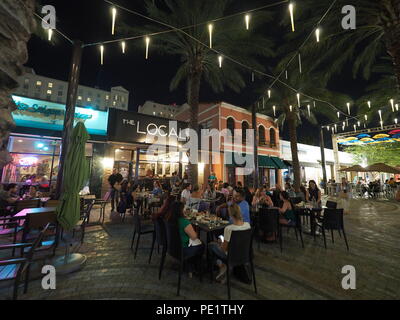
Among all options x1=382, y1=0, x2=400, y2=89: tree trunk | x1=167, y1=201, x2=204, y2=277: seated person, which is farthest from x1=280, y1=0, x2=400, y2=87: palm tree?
x1=167, y1=201, x2=204, y2=277: seated person

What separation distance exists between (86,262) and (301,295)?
14.8 ft

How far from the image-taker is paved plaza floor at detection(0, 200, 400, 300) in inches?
116

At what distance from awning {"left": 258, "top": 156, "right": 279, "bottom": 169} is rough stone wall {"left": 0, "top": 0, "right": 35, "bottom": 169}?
1664 cm

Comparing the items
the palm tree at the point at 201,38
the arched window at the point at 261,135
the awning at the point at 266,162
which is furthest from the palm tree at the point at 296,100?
the palm tree at the point at 201,38

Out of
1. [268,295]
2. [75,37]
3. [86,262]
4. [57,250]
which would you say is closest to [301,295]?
[268,295]

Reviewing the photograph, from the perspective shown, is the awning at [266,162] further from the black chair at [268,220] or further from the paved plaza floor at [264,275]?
the black chair at [268,220]

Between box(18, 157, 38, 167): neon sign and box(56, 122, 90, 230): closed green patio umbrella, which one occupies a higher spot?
box(18, 157, 38, 167): neon sign

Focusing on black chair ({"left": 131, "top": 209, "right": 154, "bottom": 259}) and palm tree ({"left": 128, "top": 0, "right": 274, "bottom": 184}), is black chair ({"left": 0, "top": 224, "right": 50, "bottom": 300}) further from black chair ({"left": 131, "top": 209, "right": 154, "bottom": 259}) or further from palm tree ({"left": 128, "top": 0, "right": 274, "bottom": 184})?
palm tree ({"left": 128, "top": 0, "right": 274, "bottom": 184})

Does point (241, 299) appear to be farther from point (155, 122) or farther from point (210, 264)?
point (155, 122)

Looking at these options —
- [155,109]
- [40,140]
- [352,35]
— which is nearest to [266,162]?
[352,35]

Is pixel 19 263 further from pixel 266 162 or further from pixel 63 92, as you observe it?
pixel 63 92

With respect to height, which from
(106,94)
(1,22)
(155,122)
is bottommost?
(1,22)

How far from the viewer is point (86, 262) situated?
13.0ft

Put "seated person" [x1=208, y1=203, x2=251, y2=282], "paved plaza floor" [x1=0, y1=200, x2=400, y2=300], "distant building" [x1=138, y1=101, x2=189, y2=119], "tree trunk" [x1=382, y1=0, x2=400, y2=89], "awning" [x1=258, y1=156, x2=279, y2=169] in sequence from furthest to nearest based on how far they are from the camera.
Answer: "distant building" [x1=138, y1=101, x2=189, y2=119]
"awning" [x1=258, y1=156, x2=279, y2=169]
"tree trunk" [x1=382, y1=0, x2=400, y2=89]
"seated person" [x1=208, y1=203, x2=251, y2=282]
"paved plaza floor" [x1=0, y1=200, x2=400, y2=300]
